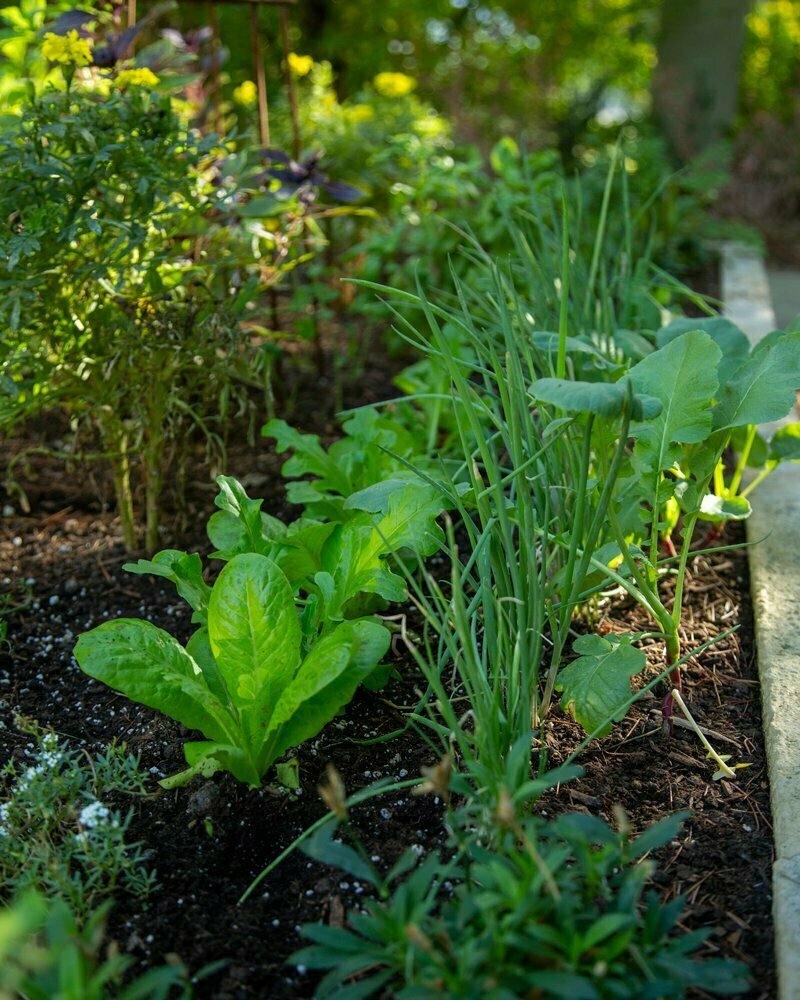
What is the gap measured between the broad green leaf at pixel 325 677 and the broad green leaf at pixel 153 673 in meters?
0.10

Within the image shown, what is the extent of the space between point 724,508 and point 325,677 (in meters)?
0.97

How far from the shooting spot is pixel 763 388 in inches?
74.8

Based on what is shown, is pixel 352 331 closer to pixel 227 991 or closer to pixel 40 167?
pixel 40 167

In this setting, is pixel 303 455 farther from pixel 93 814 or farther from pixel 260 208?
pixel 93 814

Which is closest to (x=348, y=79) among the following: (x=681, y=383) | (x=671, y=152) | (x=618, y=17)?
(x=618, y=17)

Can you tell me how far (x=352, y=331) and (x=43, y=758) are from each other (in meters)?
2.34

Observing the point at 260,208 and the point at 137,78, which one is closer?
the point at 137,78

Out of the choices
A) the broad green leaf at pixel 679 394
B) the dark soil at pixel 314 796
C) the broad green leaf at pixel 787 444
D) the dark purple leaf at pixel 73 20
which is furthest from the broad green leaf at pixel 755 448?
the dark purple leaf at pixel 73 20

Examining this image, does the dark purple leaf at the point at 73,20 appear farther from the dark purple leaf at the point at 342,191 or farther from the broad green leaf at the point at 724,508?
the broad green leaf at the point at 724,508

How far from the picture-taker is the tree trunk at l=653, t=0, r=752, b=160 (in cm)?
736

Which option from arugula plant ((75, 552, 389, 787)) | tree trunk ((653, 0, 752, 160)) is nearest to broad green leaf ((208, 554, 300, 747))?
arugula plant ((75, 552, 389, 787))

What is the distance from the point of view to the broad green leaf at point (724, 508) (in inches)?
77.9

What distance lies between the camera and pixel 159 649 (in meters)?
1.67

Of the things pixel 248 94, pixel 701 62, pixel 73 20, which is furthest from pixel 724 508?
pixel 701 62
